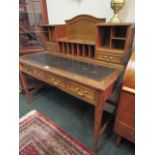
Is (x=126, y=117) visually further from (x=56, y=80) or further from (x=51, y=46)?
(x=51, y=46)

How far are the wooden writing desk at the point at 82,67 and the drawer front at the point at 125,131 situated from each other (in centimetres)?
16

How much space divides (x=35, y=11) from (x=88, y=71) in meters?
1.42

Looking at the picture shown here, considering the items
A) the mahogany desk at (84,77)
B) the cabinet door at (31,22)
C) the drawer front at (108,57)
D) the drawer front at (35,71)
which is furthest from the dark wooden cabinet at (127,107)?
the cabinet door at (31,22)

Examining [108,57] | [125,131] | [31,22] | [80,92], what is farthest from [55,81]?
[31,22]

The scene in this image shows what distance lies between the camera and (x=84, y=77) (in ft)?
3.64

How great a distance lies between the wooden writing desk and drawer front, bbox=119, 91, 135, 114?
125mm

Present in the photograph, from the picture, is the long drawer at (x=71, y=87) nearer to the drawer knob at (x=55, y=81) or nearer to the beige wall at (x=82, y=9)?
the drawer knob at (x=55, y=81)

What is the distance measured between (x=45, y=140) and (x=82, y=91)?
32.6 inches

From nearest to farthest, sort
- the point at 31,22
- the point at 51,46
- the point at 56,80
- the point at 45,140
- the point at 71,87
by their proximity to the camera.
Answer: the point at 71,87 → the point at 56,80 → the point at 45,140 → the point at 51,46 → the point at 31,22

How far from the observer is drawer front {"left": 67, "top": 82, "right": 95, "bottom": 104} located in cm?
106

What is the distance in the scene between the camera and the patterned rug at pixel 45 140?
1373mm
